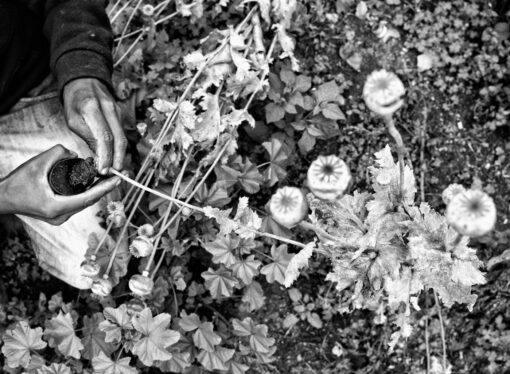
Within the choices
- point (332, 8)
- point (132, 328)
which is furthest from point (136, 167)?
point (332, 8)

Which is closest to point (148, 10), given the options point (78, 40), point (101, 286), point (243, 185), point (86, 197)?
point (78, 40)

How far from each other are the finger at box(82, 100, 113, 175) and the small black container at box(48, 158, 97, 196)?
0.05 meters

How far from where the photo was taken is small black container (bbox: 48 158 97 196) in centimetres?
143

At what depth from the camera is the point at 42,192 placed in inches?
56.9

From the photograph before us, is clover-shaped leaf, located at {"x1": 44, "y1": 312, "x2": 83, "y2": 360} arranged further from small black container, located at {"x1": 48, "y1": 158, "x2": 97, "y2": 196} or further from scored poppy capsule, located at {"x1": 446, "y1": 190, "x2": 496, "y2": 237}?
scored poppy capsule, located at {"x1": 446, "y1": 190, "x2": 496, "y2": 237}

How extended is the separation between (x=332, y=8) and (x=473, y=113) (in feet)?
2.01

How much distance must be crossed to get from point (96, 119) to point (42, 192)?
237 millimetres

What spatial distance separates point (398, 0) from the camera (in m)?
2.16

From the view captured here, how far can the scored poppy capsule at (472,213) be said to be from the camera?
3.18ft

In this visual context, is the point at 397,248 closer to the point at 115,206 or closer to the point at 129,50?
the point at 115,206

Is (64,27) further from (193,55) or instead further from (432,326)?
(432,326)

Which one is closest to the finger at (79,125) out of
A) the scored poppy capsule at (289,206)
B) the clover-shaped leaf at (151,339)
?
the clover-shaped leaf at (151,339)

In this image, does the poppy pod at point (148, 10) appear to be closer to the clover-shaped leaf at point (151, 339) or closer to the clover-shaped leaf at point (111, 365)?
the clover-shaped leaf at point (151, 339)

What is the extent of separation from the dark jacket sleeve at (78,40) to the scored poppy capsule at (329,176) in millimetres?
808
